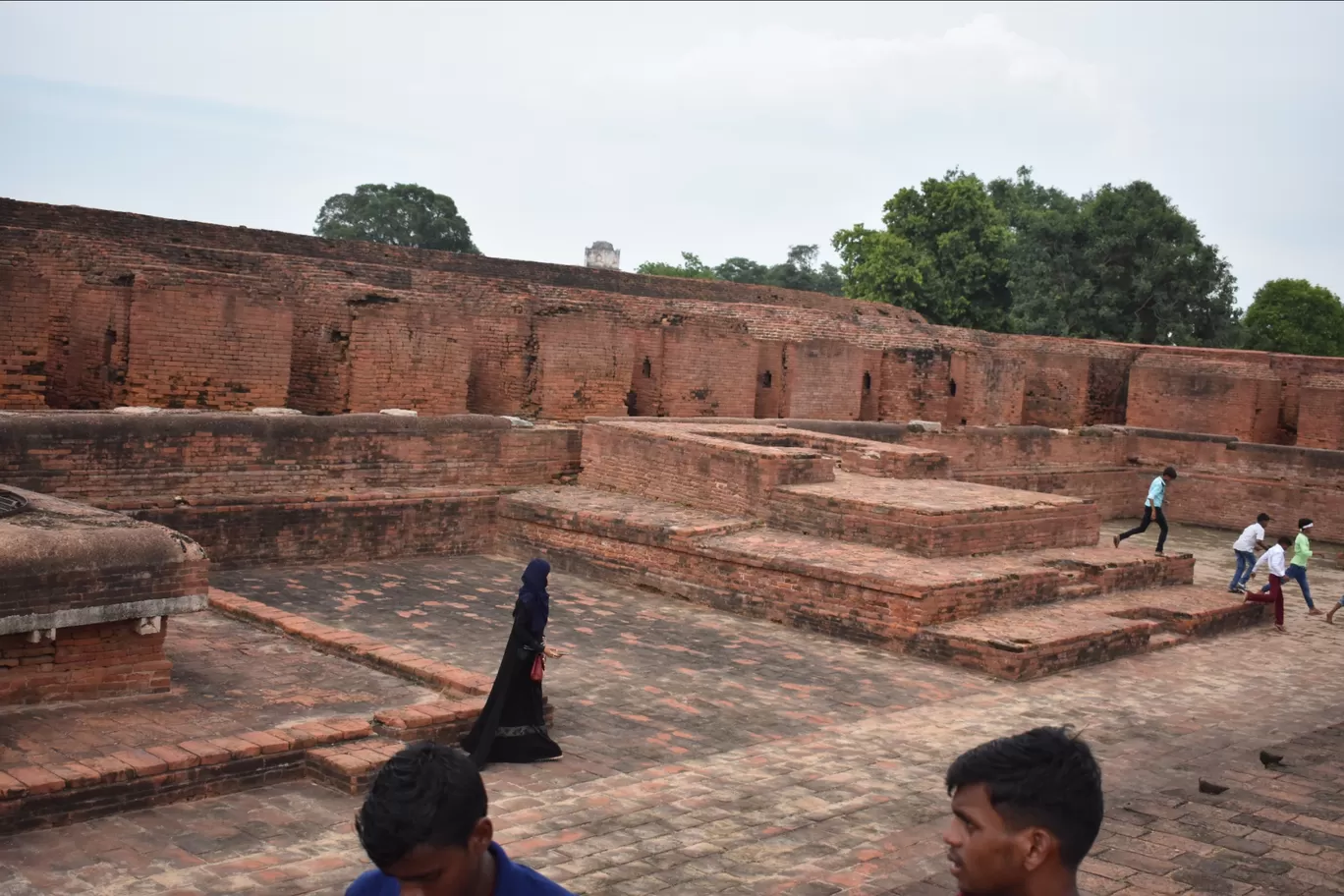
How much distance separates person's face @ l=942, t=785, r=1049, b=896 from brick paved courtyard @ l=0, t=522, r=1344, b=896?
2641mm

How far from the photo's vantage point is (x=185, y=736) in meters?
5.28

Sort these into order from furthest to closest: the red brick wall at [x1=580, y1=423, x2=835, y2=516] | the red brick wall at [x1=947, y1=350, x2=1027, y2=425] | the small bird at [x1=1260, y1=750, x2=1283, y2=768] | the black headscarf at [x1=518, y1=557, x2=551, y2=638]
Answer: the red brick wall at [x1=947, y1=350, x2=1027, y2=425]
the red brick wall at [x1=580, y1=423, x2=835, y2=516]
the small bird at [x1=1260, y1=750, x2=1283, y2=768]
the black headscarf at [x1=518, y1=557, x2=551, y2=638]

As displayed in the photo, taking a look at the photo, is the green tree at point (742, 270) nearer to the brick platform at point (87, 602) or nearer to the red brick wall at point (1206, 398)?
the red brick wall at point (1206, 398)

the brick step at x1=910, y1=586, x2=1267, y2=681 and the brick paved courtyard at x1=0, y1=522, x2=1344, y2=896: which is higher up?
the brick step at x1=910, y1=586, x2=1267, y2=681

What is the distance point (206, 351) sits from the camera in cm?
1107

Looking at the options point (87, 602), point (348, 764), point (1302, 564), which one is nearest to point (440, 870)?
point (348, 764)

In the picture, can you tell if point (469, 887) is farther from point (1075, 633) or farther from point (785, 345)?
point (785, 345)

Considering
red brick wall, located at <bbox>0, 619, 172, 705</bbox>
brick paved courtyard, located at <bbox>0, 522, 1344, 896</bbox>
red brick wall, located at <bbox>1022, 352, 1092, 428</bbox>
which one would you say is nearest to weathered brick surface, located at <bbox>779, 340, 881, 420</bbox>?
red brick wall, located at <bbox>1022, 352, 1092, 428</bbox>

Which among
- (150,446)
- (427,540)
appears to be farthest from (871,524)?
(150,446)

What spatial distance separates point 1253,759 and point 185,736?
16.3 ft

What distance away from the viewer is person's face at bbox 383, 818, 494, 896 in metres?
1.87

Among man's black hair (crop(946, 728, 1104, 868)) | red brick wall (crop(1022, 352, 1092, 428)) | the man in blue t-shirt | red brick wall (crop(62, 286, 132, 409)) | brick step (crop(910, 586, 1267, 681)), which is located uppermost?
red brick wall (crop(1022, 352, 1092, 428))

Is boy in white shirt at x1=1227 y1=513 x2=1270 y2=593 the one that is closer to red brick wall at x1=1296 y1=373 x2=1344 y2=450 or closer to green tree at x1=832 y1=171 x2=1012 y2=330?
red brick wall at x1=1296 y1=373 x2=1344 y2=450

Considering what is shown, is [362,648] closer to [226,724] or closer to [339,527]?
[226,724]
